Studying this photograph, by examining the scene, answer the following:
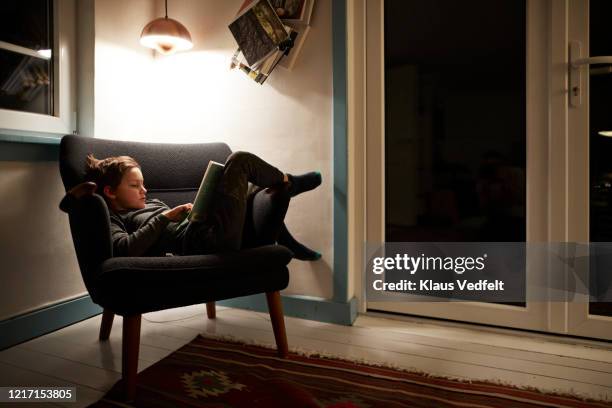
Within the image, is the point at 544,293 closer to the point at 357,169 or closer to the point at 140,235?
the point at 357,169

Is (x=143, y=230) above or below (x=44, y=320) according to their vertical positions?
above

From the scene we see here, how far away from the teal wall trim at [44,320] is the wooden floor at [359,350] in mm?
34

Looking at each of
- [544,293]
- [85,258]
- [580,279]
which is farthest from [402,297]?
[85,258]

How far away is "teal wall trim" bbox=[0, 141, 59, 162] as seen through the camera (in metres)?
1.63

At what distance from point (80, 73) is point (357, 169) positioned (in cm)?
134

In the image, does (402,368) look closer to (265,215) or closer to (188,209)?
(265,215)

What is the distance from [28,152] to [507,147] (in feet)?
6.33

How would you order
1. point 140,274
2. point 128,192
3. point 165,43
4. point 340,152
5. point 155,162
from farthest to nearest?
point 165,43
point 340,152
point 155,162
point 128,192
point 140,274

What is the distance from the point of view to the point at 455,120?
189 cm

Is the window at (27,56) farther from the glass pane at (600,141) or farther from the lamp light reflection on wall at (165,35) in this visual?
the glass pane at (600,141)

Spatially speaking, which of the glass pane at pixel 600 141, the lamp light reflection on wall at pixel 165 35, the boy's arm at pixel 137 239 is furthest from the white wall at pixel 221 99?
the glass pane at pixel 600 141

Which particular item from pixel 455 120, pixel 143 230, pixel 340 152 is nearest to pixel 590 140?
pixel 455 120

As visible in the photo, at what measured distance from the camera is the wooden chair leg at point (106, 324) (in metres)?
1.68

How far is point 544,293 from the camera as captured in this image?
176 centimetres
